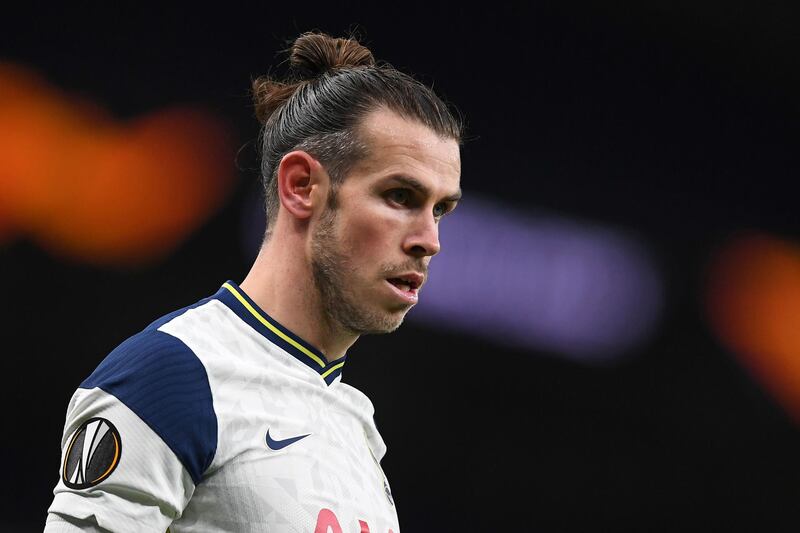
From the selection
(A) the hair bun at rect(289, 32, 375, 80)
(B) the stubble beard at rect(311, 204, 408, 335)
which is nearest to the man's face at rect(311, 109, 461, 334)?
(B) the stubble beard at rect(311, 204, 408, 335)

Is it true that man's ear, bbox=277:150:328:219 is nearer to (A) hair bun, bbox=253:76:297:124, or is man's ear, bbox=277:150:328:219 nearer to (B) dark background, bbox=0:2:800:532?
(A) hair bun, bbox=253:76:297:124

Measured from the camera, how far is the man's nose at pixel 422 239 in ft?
5.89

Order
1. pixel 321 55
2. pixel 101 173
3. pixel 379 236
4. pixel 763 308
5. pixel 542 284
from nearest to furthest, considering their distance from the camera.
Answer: pixel 379 236, pixel 321 55, pixel 101 173, pixel 542 284, pixel 763 308

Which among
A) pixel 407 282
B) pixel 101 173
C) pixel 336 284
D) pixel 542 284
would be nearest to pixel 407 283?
pixel 407 282

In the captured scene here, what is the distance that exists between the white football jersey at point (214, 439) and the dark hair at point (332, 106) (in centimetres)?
27

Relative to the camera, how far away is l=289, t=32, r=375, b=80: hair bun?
2064 mm

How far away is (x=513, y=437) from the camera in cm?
407

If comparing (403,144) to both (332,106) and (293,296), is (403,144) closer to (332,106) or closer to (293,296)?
(332,106)

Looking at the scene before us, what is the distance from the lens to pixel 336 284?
180 centimetres

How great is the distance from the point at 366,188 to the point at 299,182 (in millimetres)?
133

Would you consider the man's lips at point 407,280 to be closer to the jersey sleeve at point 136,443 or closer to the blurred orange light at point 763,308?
the jersey sleeve at point 136,443

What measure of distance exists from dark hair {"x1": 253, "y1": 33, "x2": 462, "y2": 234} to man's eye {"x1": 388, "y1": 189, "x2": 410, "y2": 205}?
0.08m

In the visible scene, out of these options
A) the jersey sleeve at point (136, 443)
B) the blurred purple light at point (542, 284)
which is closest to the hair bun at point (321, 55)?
the jersey sleeve at point (136, 443)

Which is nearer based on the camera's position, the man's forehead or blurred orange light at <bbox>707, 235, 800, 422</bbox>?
the man's forehead
